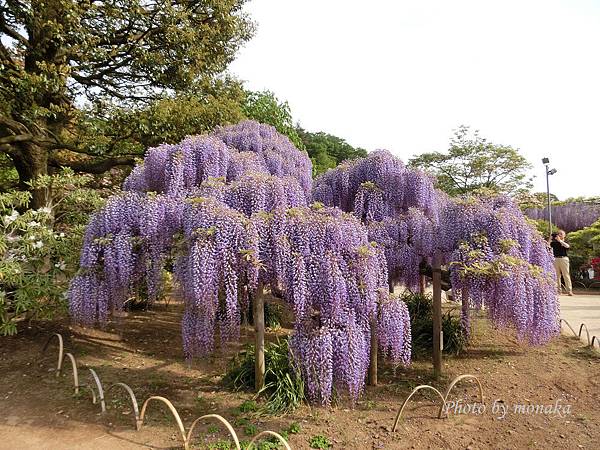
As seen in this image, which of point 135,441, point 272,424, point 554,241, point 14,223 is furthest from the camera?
point 554,241

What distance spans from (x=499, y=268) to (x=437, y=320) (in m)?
1.17

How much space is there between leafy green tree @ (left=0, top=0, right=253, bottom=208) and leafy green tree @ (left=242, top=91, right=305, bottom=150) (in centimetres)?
A: 207

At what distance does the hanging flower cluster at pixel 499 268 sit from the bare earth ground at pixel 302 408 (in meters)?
0.86

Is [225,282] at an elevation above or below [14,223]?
below

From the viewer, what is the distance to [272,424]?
4.46m

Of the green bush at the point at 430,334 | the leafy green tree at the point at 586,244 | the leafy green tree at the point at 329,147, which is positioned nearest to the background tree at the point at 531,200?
the leafy green tree at the point at 586,244

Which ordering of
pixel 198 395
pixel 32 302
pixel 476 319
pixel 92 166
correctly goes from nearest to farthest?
pixel 198 395, pixel 32 302, pixel 476 319, pixel 92 166

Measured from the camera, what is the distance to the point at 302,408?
4859mm

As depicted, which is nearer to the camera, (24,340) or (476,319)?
(24,340)

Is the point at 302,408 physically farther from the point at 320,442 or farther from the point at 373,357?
the point at 373,357

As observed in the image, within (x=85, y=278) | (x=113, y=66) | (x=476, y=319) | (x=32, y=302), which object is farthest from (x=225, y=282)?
(x=113, y=66)

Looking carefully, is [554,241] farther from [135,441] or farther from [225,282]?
[135,441]

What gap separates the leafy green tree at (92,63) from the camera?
8336 mm

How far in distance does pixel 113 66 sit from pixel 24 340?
6392 mm
